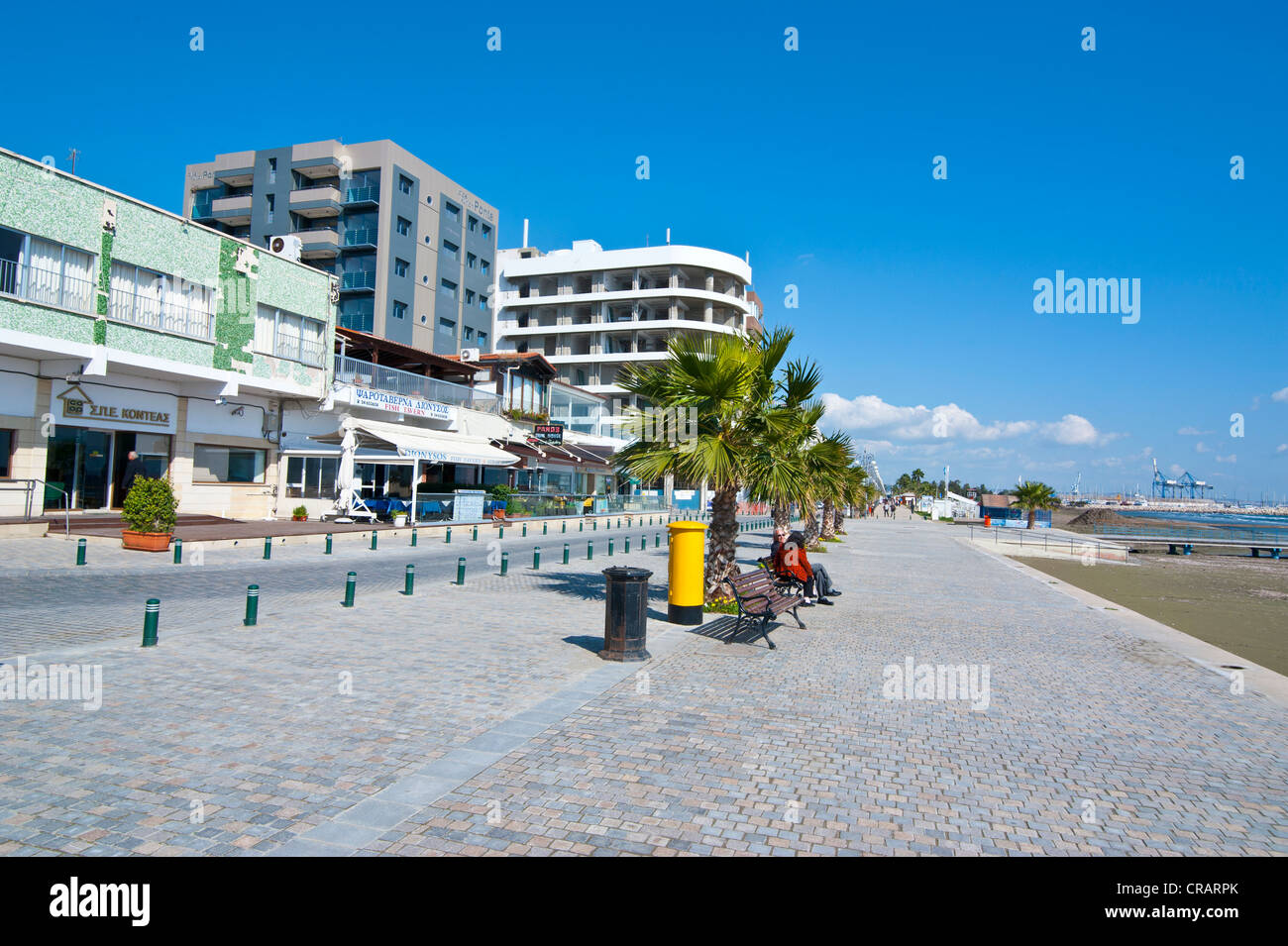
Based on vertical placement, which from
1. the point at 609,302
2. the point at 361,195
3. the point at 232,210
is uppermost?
the point at 361,195

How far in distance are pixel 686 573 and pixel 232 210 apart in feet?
189

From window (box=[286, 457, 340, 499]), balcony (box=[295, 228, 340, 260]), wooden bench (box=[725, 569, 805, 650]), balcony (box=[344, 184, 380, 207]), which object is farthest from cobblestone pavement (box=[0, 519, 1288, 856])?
balcony (box=[344, 184, 380, 207])

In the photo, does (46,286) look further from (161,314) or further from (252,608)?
(252,608)

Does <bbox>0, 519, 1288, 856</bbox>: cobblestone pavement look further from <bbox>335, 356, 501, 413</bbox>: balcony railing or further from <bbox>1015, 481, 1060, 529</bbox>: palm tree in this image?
<bbox>1015, 481, 1060, 529</bbox>: palm tree

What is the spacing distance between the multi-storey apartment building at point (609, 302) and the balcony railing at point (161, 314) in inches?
1805

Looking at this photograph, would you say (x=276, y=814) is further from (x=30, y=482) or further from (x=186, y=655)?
(x=30, y=482)

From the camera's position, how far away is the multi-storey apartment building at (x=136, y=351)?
61.2 ft

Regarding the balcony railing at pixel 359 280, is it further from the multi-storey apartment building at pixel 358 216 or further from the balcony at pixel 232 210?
the balcony at pixel 232 210

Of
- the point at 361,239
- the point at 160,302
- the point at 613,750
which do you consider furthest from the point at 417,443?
the point at 361,239

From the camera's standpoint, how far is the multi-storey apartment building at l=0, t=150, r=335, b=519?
1866 centimetres

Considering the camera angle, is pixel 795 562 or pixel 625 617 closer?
pixel 625 617

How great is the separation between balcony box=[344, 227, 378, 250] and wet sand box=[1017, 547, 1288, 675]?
45086mm

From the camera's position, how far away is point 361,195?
172 ft

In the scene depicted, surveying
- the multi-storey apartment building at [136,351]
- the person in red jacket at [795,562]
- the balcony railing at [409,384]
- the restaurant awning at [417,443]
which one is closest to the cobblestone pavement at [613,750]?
the person in red jacket at [795,562]
